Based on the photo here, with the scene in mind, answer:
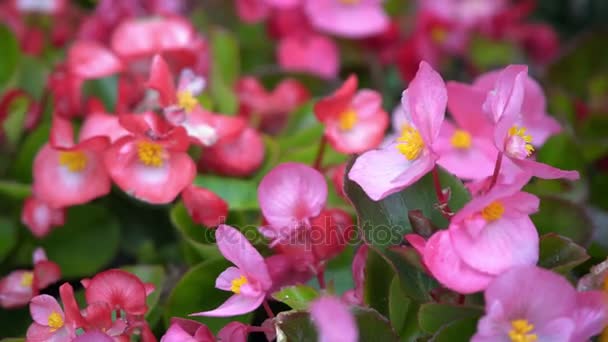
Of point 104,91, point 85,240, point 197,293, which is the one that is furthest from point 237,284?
point 104,91

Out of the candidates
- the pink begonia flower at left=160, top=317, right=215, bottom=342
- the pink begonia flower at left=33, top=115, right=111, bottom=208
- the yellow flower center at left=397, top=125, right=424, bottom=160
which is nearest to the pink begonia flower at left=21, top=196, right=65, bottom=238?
the pink begonia flower at left=33, top=115, right=111, bottom=208

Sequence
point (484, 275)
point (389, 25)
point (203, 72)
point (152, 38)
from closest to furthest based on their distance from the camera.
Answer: point (484, 275) < point (152, 38) < point (203, 72) < point (389, 25)

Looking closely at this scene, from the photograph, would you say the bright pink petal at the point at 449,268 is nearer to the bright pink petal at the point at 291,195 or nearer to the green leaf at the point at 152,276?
the bright pink petal at the point at 291,195

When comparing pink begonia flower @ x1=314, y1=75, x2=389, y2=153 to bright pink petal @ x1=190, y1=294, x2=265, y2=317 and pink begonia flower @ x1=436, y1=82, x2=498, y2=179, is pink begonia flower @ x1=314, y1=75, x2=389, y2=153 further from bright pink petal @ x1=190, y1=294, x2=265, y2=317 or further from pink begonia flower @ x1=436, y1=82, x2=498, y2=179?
bright pink petal @ x1=190, y1=294, x2=265, y2=317

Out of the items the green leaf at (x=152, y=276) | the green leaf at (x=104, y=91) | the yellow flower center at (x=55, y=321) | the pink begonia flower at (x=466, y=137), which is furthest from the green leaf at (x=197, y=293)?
the green leaf at (x=104, y=91)

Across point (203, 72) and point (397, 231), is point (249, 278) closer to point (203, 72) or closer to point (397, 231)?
point (397, 231)

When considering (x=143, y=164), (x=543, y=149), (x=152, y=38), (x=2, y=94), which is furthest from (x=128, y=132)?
(x=543, y=149)

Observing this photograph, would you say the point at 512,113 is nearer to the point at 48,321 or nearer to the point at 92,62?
the point at 48,321
